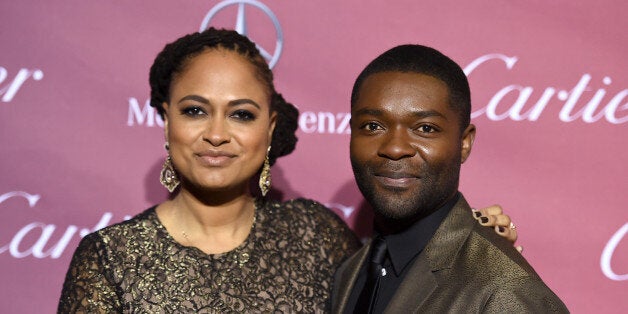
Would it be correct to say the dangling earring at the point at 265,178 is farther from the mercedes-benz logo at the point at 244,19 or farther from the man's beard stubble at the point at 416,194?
the mercedes-benz logo at the point at 244,19

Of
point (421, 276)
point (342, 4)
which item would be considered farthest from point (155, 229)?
point (342, 4)

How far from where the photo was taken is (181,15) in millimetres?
2977

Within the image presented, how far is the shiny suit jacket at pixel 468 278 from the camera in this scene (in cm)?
170

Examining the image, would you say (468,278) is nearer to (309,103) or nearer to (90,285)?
(90,285)

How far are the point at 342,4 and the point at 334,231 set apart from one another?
0.96 m

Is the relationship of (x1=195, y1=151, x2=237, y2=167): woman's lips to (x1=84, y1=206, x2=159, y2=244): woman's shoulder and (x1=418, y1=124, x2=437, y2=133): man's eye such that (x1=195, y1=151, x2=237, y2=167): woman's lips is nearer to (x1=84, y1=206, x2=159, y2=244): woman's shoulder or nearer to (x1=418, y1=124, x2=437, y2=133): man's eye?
(x1=84, y1=206, x2=159, y2=244): woman's shoulder

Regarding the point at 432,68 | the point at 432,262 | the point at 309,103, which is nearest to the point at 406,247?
the point at 432,262

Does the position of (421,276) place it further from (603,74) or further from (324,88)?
(603,74)

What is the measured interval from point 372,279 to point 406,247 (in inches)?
5.5

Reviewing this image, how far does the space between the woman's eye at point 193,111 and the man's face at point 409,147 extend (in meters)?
0.57

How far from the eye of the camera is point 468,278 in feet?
5.89

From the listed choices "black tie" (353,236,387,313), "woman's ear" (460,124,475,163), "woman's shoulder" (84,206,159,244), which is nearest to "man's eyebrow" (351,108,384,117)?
"woman's ear" (460,124,475,163)

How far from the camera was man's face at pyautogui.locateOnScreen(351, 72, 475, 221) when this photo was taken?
6.27ft

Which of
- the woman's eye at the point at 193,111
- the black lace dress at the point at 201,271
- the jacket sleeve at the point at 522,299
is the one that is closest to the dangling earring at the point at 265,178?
the black lace dress at the point at 201,271
